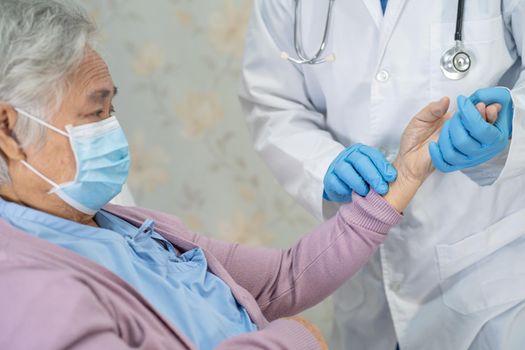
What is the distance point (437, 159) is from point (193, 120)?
1.13m

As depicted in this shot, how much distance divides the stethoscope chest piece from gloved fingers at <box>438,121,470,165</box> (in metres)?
0.15

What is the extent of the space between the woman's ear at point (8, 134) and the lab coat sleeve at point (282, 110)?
2.02 feet

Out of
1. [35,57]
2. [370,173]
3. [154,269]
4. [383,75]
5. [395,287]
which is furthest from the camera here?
[395,287]

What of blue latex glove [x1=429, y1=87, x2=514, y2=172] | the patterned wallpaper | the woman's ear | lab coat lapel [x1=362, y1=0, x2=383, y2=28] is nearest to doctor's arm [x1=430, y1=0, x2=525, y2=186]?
blue latex glove [x1=429, y1=87, x2=514, y2=172]

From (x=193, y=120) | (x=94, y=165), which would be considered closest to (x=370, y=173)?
(x=94, y=165)

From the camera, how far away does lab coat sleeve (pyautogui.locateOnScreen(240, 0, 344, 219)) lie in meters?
1.47

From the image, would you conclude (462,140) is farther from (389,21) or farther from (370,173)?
(389,21)

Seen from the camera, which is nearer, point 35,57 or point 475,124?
point 35,57

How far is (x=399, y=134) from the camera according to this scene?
1.40 metres

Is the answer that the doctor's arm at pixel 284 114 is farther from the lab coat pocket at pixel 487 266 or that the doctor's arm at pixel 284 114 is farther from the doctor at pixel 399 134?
the lab coat pocket at pixel 487 266

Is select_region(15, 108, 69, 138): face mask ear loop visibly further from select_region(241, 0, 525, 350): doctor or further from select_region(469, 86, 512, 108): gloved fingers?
select_region(469, 86, 512, 108): gloved fingers

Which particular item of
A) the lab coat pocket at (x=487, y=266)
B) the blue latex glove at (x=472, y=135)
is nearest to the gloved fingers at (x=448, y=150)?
the blue latex glove at (x=472, y=135)

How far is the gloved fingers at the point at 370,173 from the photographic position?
1245 millimetres

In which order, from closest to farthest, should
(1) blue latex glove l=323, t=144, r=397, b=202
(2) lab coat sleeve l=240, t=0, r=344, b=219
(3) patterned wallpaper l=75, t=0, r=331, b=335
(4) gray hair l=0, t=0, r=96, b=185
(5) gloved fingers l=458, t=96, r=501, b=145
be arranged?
(4) gray hair l=0, t=0, r=96, b=185 → (5) gloved fingers l=458, t=96, r=501, b=145 → (1) blue latex glove l=323, t=144, r=397, b=202 → (2) lab coat sleeve l=240, t=0, r=344, b=219 → (3) patterned wallpaper l=75, t=0, r=331, b=335
